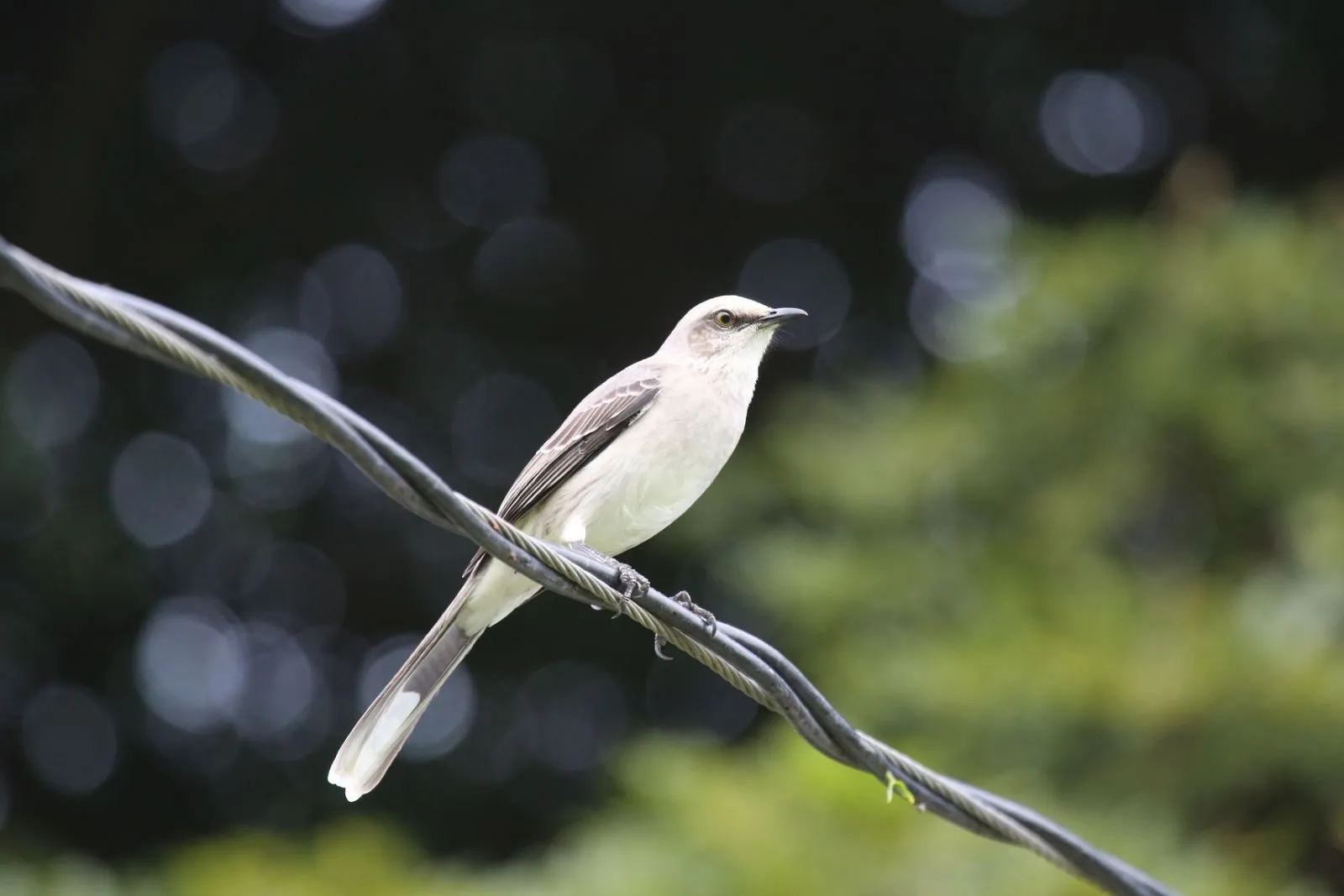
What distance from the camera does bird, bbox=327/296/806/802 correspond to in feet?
14.7

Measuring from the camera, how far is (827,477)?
27.6 feet

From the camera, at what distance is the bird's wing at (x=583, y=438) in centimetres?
470

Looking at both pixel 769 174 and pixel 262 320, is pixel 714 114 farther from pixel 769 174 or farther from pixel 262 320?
pixel 262 320

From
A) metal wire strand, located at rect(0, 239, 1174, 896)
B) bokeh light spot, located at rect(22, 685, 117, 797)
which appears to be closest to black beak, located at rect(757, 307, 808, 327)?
metal wire strand, located at rect(0, 239, 1174, 896)

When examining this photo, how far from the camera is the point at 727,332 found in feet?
16.5

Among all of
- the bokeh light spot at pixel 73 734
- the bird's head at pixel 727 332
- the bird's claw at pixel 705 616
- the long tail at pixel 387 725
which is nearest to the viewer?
the bird's claw at pixel 705 616

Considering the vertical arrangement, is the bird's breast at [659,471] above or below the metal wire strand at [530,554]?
above

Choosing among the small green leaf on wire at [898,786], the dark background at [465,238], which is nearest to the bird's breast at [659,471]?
the small green leaf on wire at [898,786]

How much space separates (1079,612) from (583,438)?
3.84 m

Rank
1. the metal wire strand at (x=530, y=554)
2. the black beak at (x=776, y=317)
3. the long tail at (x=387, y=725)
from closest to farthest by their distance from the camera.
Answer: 1. the metal wire strand at (x=530, y=554)
2. the long tail at (x=387, y=725)
3. the black beak at (x=776, y=317)

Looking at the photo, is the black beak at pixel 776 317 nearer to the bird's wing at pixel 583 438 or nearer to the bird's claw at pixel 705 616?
the bird's wing at pixel 583 438

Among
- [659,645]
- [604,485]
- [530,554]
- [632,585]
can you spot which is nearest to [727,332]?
[604,485]

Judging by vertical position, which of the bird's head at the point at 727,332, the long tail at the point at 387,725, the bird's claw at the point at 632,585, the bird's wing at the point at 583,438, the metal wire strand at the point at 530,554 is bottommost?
the long tail at the point at 387,725

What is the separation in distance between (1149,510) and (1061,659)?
4.43ft
